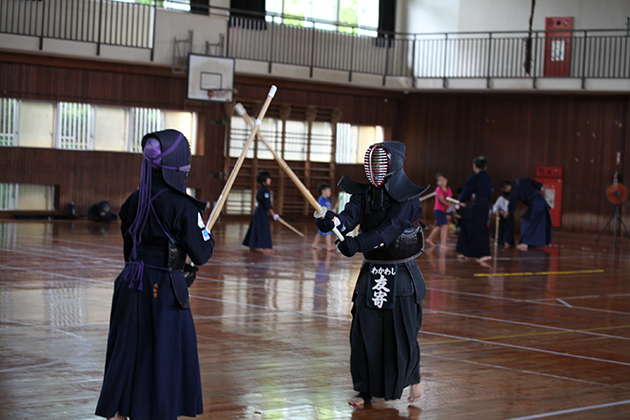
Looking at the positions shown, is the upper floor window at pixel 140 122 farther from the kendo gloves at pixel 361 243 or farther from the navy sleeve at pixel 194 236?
the navy sleeve at pixel 194 236

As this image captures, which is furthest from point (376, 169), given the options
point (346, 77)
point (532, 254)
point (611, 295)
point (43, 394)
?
point (346, 77)

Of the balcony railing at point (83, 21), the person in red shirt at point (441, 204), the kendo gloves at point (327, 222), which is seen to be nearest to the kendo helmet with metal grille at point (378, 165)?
the kendo gloves at point (327, 222)

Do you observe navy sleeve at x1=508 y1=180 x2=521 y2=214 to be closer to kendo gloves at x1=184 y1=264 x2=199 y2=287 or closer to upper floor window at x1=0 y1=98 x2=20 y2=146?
upper floor window at x1=0 y1=98 x2=20 y2=146

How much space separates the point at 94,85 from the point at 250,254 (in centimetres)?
790

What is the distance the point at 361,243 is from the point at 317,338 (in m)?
2.06

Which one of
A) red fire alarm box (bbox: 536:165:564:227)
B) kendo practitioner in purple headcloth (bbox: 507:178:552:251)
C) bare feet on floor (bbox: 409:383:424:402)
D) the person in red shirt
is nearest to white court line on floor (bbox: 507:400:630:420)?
bare feet on floor (bbox: 409:383:424:402)

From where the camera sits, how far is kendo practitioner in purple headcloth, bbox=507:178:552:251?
1476cm

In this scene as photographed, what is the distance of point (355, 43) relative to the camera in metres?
19.9

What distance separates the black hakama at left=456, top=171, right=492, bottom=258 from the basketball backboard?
7.51m

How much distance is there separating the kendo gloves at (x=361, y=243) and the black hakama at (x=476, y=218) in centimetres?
750

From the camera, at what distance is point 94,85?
16.8m

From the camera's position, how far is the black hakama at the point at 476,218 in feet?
37.3

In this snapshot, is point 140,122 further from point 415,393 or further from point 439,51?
point 415,393

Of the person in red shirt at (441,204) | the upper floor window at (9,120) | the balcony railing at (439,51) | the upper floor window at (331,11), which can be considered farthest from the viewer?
the upper floor window at (331,11)
